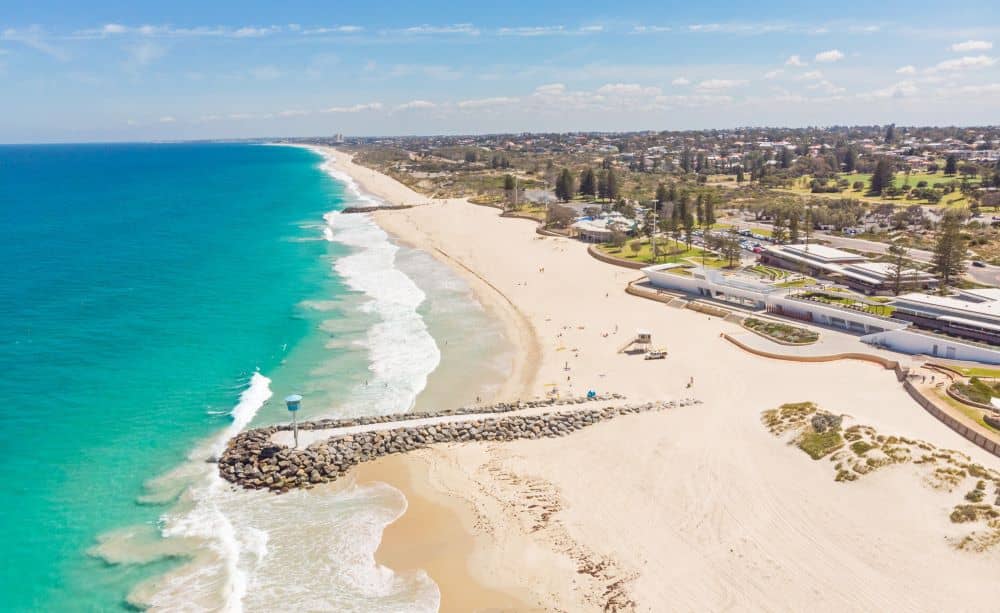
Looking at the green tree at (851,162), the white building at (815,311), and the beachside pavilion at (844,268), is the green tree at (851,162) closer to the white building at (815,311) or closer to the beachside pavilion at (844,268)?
the beachside pavilion at (844,268)

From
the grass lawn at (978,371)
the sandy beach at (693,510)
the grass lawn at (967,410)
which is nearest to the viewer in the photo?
the sandy beach at (693,510)

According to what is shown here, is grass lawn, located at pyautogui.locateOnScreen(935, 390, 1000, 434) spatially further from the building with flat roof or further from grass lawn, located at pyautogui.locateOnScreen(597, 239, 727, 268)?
grass lawn, located at pyautogui.locateOnScreen(597, 239, 727, 268)

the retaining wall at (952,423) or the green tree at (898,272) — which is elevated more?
the green tree at (898,272)

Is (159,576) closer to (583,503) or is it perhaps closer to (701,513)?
(583,503)

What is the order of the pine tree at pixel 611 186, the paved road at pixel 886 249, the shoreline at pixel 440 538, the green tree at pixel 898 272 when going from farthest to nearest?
the pine tree at pixel 611 186
the paved road at pixel 886 249
the green tree at pixel 898 272
the shoreline at pixel 440 538

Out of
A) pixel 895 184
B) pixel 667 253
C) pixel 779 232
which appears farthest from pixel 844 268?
pixel 895 184

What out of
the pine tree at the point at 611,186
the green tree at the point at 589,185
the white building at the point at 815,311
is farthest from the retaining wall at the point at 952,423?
the green tree at the point at 589,185

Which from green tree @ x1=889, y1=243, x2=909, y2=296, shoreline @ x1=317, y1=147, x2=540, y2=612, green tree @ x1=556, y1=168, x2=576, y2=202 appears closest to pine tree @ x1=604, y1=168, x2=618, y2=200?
green tree @ x1=556, y1=168, x2=576, y2=202
